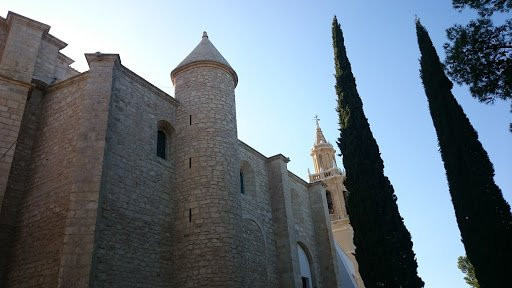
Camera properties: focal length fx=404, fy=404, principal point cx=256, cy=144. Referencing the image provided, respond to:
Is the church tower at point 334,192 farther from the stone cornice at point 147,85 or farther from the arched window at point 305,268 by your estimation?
the stone cornice at point 147,85

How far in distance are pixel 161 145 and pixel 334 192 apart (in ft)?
69.7

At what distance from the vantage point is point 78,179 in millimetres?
9656

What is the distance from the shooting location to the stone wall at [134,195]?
972 cm

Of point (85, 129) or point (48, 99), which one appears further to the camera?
point (48, 99)

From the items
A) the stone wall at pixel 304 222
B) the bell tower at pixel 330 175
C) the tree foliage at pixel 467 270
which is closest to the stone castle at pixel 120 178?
the stone wall at pixel 304 222

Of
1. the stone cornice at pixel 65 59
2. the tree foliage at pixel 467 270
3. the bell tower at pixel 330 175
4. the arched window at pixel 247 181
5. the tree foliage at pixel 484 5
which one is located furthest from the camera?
the bell tower at pixel 330 175

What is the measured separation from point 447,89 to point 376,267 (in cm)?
573

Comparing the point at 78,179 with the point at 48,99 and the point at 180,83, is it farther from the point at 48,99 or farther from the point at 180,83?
the point at 180,83

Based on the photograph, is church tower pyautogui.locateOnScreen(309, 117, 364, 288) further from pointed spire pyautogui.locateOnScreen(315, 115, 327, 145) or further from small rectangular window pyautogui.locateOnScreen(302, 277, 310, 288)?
small rectangular window pyautogui.locateOnScreen(302, 277, 310, 288)

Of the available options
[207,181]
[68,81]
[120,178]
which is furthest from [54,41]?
[207,181]

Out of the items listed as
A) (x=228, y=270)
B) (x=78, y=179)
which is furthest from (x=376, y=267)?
(x=78, y=179)

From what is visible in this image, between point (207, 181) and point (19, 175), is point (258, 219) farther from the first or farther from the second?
point (19, 175)

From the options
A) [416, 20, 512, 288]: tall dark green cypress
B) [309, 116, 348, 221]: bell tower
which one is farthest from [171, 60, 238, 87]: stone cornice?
[309, 116, 348, 221]: bell tower

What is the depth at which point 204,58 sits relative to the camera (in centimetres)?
1441
